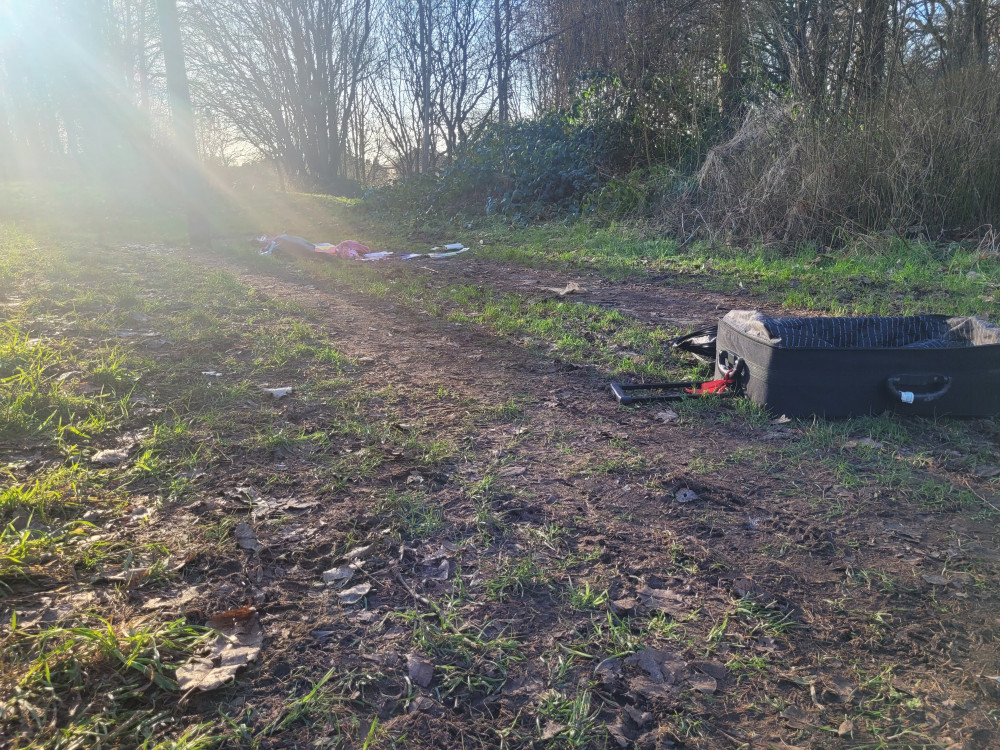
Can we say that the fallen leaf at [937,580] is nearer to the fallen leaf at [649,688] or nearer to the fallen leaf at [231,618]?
the fallen leaf at [649,688]

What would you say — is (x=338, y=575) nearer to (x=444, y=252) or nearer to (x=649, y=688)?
(x=649, y=688)

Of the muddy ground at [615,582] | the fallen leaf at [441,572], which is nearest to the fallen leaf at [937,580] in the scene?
the muddy ground at [615,582]

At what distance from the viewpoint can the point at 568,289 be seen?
539 cm

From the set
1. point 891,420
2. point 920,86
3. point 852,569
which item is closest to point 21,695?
point 852,569

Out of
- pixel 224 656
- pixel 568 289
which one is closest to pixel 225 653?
pixel 224 656

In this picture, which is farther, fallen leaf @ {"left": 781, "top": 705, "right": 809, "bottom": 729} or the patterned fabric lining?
the patterned fabric lining

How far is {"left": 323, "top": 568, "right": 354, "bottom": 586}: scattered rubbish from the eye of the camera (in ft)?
5.83

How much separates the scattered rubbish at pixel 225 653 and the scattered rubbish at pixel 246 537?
30 cm

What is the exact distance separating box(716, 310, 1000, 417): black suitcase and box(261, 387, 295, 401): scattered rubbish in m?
2.27

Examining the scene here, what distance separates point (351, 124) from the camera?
20.9m

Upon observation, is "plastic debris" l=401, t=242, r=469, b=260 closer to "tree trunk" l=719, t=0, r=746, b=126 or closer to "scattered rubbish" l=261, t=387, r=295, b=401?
→ "tree trunk" l=719, t=0, r=746, b=126

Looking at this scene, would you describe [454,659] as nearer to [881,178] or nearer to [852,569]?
[852,569]

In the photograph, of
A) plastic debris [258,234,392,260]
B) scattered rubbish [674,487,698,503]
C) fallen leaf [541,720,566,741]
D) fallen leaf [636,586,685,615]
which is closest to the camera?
fallen leaf [541,720,566,741]

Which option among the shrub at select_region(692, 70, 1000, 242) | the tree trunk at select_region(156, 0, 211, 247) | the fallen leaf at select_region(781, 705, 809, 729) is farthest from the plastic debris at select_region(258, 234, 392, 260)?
the fallen leaf at select_region(781, 705, 809, 729)
